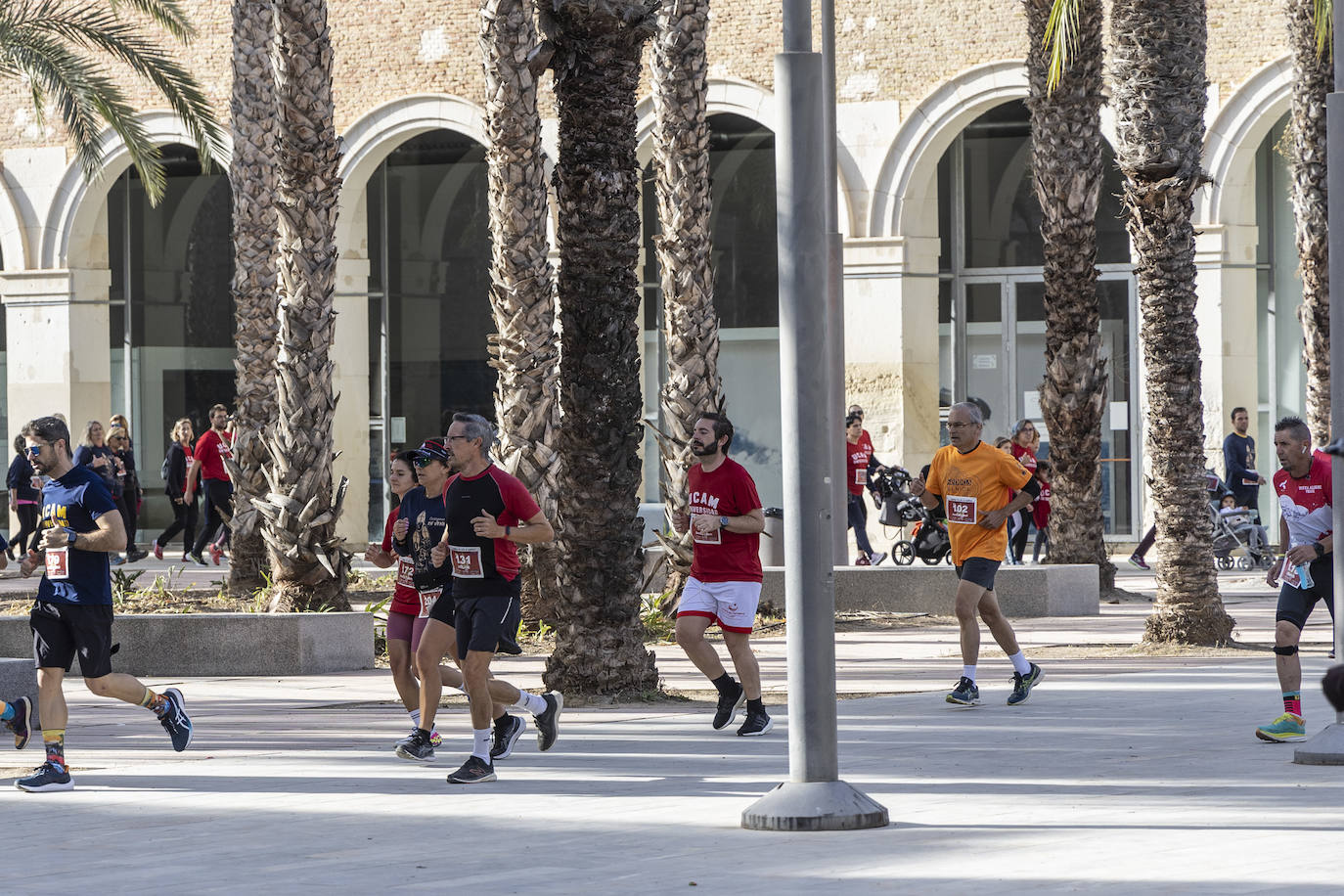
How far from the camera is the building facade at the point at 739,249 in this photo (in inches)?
1064

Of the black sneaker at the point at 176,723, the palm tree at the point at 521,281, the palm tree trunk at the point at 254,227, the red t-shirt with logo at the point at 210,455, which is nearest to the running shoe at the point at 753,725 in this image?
the black sneaker at the point at 176,723

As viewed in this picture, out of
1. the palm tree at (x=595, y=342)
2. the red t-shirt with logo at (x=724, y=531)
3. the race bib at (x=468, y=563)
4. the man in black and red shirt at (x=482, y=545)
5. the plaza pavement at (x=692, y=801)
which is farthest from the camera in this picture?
the palm tree at (x=595, y=342)

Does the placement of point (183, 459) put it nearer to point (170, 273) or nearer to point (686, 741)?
point (170, 273)

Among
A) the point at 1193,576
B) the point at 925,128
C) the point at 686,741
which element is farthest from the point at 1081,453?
the point at 686,741

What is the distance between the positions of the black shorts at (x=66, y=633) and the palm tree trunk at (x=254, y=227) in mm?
9037

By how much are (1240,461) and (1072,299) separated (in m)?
4.73

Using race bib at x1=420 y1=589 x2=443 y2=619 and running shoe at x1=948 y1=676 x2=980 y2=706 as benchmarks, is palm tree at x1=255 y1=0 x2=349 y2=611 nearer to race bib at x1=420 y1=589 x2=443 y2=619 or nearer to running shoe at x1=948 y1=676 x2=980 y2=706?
running shoe at x1=948 y1=676 x2=980 y2=706

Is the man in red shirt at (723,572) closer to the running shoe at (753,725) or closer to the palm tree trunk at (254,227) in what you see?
the running shoe at (753,725)

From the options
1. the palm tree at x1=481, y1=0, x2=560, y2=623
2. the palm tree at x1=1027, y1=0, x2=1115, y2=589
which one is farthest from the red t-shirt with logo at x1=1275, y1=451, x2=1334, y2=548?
the palm tree at x1=1027, y1=0, x2=1115, y2=589

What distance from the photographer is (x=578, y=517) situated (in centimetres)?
1294

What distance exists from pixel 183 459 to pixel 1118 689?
16592 mm

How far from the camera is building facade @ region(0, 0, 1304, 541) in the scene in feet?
88.6

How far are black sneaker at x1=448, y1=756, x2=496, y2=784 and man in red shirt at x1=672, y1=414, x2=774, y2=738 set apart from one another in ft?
6.75

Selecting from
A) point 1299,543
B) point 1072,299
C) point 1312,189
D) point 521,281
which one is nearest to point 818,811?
point 1299,543
